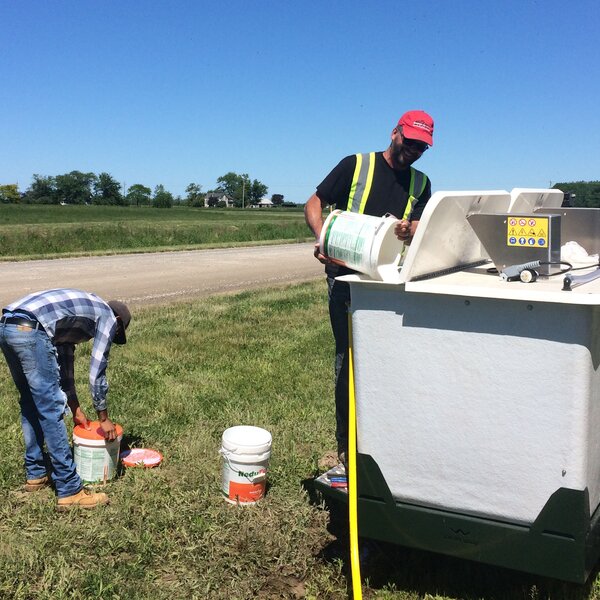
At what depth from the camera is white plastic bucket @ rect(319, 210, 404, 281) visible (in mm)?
3078

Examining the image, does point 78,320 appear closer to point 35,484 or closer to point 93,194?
point 35,484

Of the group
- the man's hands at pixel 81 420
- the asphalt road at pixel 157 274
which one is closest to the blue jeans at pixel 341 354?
the man's hands at pixel 81 420

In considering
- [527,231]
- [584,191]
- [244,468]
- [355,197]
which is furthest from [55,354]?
[584,191]

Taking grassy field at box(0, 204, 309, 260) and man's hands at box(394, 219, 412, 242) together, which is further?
grassy field at box(0, 204, 309, 260)

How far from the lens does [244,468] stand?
4.21 m

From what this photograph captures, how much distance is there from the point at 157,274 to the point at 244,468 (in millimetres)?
13258

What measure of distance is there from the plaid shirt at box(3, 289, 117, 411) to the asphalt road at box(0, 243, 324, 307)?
8084 millimetres

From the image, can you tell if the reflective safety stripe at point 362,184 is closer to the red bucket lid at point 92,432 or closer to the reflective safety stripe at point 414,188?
the reflective safety stripe at point 414,188

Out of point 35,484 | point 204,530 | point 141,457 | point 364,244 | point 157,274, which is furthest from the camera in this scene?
point 157,274

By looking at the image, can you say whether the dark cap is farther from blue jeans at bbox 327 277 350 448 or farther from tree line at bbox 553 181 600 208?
tree line at bbox 553 181 600 208

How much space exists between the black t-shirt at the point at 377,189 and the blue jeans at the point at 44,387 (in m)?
1.76

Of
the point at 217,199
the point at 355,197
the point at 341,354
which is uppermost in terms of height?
the point at 217,199

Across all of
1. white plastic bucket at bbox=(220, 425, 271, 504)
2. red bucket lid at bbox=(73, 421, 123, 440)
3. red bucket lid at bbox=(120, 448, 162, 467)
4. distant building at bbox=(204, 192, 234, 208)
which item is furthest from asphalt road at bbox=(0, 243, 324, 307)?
distant building at bbox=(204, 192, 234, 208)

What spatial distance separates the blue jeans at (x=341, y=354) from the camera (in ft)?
14.0
